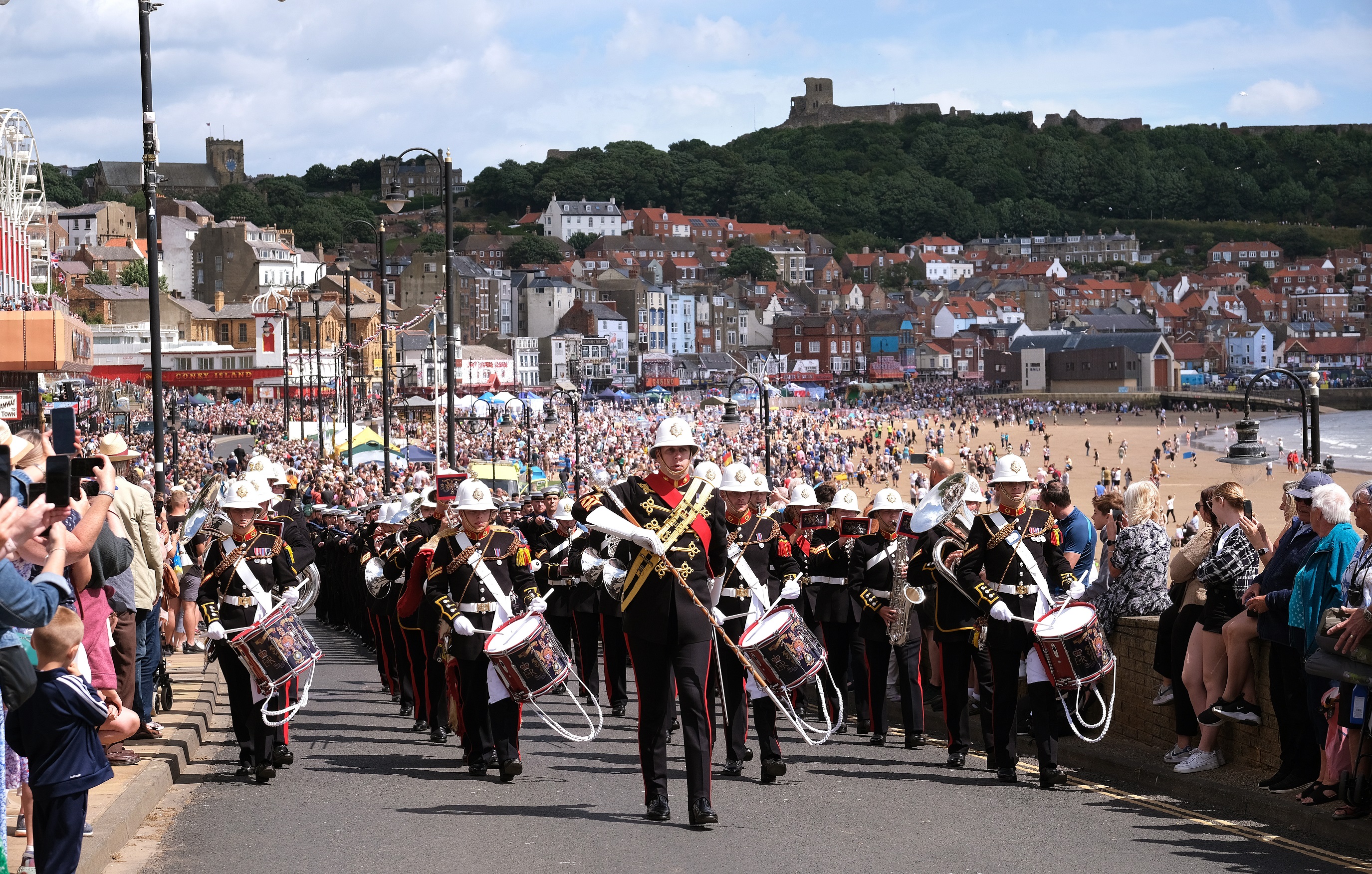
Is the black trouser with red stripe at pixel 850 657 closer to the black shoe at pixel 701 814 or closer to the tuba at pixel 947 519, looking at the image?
the tuba at pixel 947 519

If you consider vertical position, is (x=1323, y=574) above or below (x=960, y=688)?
above

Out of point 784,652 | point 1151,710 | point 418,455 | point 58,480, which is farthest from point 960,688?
point 418,455

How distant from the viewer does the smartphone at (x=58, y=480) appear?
5.41m

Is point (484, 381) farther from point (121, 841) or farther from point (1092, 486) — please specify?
point (121, 841)

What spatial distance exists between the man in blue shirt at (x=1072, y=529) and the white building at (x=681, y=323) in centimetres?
16368

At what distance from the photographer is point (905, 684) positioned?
11.7 meters

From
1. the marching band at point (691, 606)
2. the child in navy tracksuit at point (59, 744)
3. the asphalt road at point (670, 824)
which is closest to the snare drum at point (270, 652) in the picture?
the marching band at point (691, 606)

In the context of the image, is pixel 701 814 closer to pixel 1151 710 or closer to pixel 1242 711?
pixel 1242 711

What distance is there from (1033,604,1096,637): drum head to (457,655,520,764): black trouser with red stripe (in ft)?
10.6

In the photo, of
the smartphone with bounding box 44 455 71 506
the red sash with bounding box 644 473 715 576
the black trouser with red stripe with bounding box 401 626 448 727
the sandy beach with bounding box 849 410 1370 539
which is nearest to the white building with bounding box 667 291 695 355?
the sandy beach with bounding box 849 410 1370 539

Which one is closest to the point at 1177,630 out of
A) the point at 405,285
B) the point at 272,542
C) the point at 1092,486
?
the point at 272,542

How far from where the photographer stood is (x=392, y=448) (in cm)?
4378

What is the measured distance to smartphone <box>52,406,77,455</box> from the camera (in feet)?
23.4

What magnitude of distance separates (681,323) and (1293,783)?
169 meters
